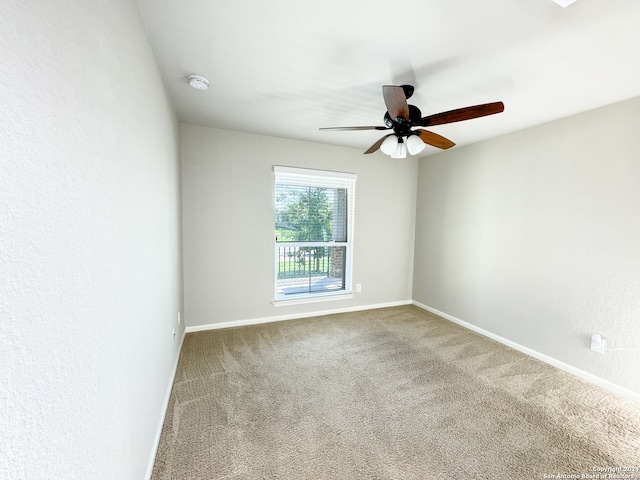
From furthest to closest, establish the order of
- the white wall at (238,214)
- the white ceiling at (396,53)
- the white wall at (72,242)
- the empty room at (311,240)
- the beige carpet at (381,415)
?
the white wall at (238,214) < the beige carpet at (381,415) < the white ceiling at (396,53) < the empty room at (311,240) < the white wall at (72,242)

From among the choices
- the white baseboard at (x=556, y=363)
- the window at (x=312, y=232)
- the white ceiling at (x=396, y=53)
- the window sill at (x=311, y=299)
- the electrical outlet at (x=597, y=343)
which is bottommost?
the white baseboard at (x=556, y=363)

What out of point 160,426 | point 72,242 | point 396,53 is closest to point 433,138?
point 396,53

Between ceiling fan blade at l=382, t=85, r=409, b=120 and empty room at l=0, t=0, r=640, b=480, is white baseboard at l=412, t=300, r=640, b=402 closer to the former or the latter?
empty room at l=0, t=0, r=640, b=480

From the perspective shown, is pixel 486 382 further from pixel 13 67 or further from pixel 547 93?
pixel 13 67

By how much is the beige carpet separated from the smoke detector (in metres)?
2.39

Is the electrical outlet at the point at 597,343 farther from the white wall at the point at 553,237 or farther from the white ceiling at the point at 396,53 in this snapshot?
the white ceiling at the point at 396,53

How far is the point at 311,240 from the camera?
12.4 ft

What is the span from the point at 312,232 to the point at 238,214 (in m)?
1.04

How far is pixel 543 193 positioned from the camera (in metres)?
2.73

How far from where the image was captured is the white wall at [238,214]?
3.12 meters

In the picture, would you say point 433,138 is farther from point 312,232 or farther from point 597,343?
point 597,343

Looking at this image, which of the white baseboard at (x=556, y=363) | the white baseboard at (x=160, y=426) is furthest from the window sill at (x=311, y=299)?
the white baseboard at (x=556, y=363)

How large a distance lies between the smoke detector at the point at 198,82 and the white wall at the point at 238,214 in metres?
1.08

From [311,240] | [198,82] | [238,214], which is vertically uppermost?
[198,82]
